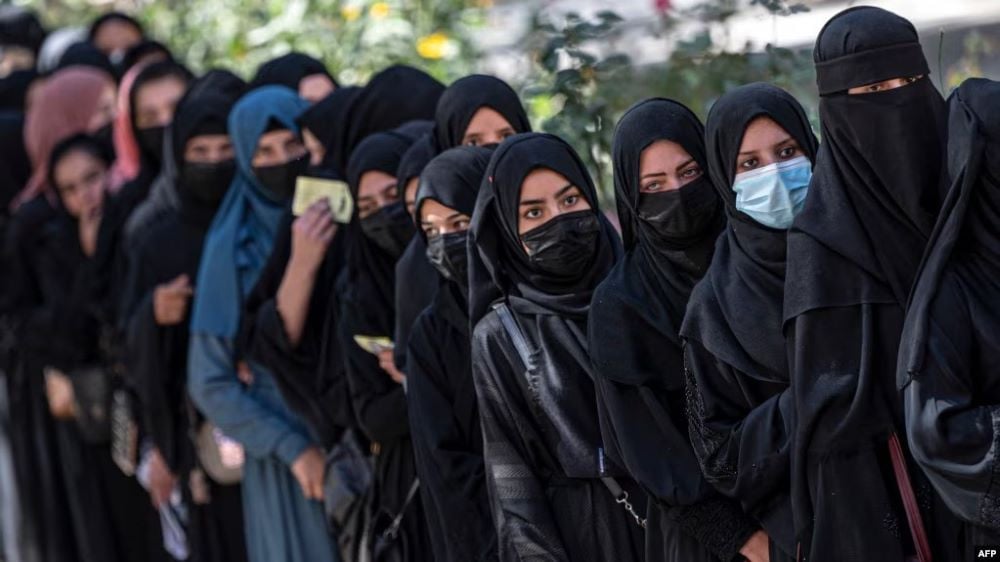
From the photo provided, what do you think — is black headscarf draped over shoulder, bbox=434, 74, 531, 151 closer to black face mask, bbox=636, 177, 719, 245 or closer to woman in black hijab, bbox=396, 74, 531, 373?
woman in black hijab, bbox=396, 74, 531, 373

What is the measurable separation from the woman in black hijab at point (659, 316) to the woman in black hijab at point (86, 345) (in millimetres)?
3842

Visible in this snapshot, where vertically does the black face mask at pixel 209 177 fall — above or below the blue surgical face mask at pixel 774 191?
below

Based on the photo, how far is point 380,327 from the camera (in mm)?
5582

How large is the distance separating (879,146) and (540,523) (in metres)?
1.30

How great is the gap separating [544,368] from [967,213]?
52.3 inches

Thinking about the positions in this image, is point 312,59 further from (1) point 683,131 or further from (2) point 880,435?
(2) point 880,435

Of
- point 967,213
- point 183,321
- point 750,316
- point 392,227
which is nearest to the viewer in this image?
point 967,213

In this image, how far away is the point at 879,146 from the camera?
359 centimetres

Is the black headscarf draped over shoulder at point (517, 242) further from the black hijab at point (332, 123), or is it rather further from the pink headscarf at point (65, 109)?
the pink headscarf at point (65, 109)

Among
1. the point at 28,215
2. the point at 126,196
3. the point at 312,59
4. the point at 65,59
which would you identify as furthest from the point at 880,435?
the point at 65,59

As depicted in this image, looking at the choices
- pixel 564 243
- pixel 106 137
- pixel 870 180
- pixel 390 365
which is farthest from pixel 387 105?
pixel 870 180

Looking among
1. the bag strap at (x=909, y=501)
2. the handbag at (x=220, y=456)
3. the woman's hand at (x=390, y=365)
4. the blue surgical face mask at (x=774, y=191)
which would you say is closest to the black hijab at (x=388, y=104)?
the woman's hand at (x=390, y=365)

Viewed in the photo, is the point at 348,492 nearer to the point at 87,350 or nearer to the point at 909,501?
the point at 909,501

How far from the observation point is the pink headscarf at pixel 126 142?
302 inches
